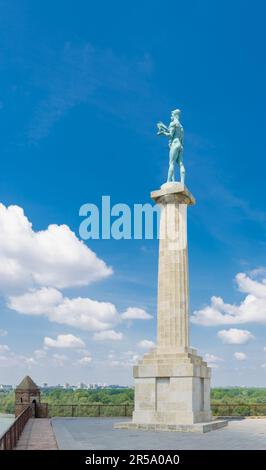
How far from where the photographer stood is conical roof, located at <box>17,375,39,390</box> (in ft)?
109

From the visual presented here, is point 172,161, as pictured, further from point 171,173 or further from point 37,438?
point 37,438

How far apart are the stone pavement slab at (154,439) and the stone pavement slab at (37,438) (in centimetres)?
31

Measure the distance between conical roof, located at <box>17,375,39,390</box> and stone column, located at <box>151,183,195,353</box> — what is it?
10.0m

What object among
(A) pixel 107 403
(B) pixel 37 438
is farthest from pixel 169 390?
(A) pixel 107 403

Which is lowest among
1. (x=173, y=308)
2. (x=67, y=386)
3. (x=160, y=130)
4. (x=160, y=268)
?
(x=67, y=386)

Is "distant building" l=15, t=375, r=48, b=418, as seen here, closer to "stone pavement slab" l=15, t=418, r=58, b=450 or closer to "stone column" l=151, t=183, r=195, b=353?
Answer: "stone pavement slab" l=15, t=418, r=58, b=450

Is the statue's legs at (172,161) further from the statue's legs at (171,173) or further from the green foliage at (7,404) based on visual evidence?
the green foliage at (7,404)

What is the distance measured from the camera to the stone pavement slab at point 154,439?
1831 cm

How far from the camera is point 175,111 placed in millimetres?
31156

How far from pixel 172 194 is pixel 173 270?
13.2 feet
